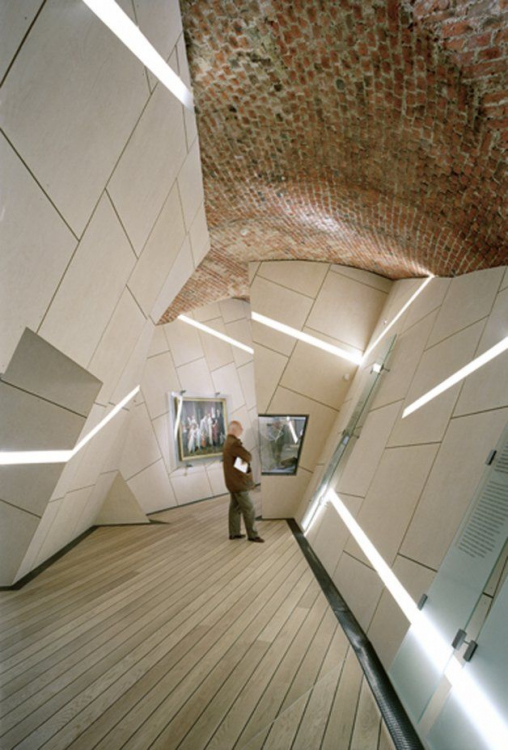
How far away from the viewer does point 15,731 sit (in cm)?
241

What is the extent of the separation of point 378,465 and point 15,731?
11.8 ft

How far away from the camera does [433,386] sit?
4449 mm

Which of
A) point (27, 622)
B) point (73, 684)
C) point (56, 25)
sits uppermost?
point (56, 25)

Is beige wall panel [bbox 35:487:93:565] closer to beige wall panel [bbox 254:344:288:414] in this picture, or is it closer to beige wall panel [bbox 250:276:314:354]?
beige wall panel [bbox 254:344:288:414]

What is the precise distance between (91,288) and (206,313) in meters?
8.10

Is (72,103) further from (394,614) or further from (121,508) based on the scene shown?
(121,508)

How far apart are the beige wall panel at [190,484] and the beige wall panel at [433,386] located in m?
5.76

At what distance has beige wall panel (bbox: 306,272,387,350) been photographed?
28.2 feet

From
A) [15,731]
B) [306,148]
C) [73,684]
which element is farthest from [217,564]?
[306,148]

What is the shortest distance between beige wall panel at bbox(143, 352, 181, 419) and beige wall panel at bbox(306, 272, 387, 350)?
10.0 feet

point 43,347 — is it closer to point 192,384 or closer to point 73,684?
point 73,684

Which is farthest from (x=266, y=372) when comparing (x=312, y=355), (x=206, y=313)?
(x=206, y=313)

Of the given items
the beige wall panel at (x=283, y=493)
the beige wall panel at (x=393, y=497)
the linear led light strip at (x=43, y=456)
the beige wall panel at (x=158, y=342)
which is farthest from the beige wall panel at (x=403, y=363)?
the beige wall panel at (x=158, y=342)

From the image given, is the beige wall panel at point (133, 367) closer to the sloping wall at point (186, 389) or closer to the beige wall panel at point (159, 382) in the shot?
the sloping wall at point (186, 389)
